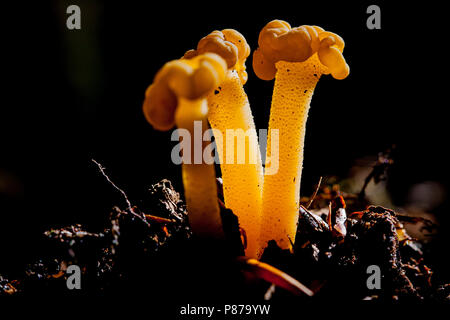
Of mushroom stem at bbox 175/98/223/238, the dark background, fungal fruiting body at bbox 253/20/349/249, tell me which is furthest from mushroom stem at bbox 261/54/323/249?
the dark background

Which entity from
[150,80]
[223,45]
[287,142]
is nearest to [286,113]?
[287,142]

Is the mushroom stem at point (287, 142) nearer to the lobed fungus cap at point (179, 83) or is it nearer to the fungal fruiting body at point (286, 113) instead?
the fungal fruiting body at point (286, 113)

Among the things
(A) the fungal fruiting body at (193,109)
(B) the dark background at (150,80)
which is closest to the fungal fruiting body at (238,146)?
(A) the fungal fruiting body at (193,109)

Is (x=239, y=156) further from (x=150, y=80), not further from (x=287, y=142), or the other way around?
(x=150, y=80)

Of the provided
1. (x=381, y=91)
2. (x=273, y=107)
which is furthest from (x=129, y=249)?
(x=381, y=91)

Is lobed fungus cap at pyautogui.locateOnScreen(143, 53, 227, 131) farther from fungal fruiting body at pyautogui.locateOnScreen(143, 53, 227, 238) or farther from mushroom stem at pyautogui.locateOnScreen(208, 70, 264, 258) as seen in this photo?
mushroom stem at pyautogui.locateOnScreen(208, 70, 264, 258)
